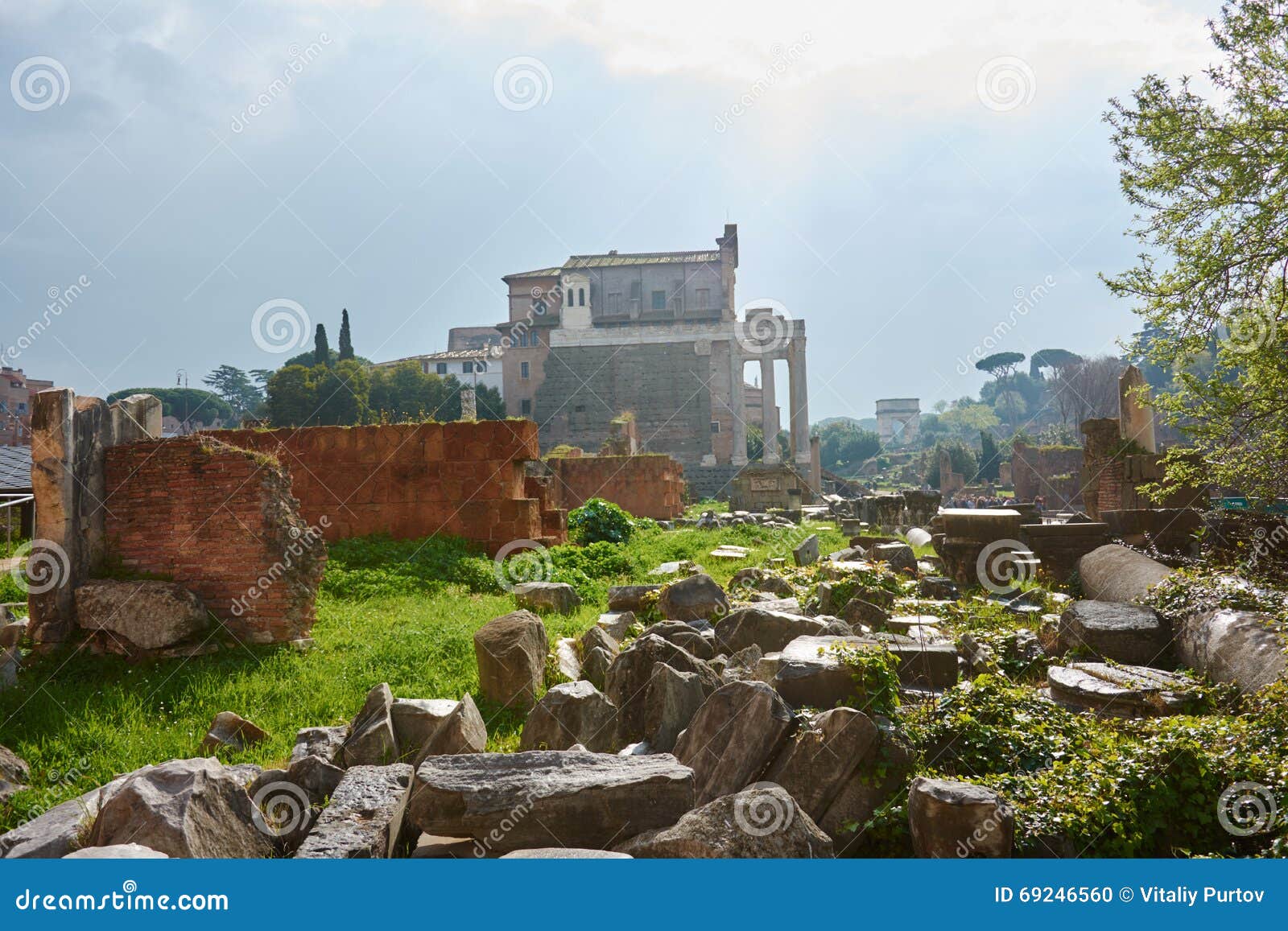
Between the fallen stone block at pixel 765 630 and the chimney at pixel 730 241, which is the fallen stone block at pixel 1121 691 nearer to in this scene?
the fallen stone block at pixel 765 630

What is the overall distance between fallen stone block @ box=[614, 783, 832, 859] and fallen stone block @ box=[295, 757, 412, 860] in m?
1.05

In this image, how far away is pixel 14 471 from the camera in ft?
64.3

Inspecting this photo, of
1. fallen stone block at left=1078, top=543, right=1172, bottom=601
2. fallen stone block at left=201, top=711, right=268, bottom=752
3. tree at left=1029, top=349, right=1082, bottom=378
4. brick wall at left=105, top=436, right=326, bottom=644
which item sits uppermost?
tree at left=1029, top=349, right=1082, bottom=378

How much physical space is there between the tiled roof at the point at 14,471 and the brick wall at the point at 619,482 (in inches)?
487

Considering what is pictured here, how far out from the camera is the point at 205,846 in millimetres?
3428

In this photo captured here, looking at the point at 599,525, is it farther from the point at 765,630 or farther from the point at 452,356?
the point at 452,356

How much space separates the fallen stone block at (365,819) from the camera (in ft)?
10.8

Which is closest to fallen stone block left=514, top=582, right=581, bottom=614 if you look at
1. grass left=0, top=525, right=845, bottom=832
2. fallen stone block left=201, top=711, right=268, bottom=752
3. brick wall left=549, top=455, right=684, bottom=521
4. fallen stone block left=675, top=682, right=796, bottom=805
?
grass left=0, top=525, right=845, bottom=832

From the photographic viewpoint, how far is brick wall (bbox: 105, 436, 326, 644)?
22.6 feet

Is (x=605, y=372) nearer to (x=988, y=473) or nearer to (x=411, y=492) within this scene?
(x=988, y=473)

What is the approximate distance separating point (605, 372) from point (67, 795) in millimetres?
52093

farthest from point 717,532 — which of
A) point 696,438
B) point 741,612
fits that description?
point 696,438

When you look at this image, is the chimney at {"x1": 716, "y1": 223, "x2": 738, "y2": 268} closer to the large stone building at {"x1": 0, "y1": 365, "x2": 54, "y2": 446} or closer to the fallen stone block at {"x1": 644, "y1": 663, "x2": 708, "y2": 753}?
the large stone building at {"x1": 0, "y1": 365, "x2": 54, "y2": 446}

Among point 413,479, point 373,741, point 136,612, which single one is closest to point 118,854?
point 373,741
